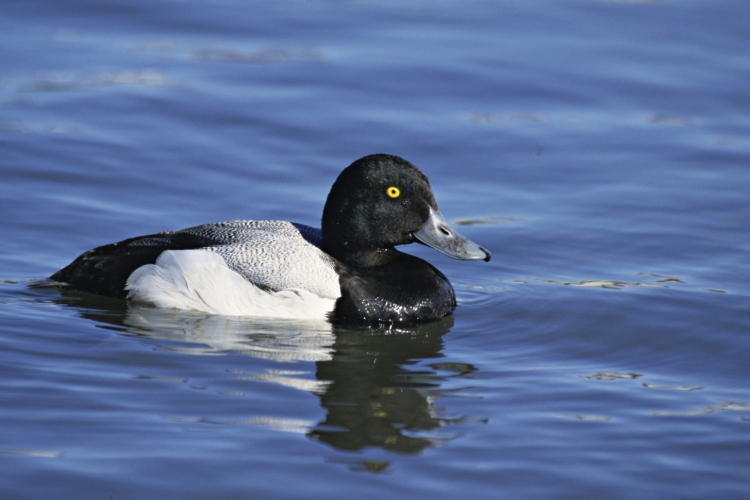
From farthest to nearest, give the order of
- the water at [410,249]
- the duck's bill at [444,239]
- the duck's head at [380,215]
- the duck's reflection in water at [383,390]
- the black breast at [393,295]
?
the duck's bill at [444,239]
the duck's head at [380,215]
the black breast at [393,295]
the duck's reflection in water at [383,390]
the water at [410,249]

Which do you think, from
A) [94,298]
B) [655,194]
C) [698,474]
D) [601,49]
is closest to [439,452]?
[698,474]

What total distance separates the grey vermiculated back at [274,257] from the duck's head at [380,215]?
24 centimetres

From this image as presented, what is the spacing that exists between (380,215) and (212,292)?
4.50 ft

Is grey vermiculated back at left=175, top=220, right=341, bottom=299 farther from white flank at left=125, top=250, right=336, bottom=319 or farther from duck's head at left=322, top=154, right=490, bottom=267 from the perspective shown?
duck's head at left=322, top=154, right=490, bottom=267

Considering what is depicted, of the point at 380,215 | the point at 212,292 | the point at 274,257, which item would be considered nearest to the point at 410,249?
the point at 380,215

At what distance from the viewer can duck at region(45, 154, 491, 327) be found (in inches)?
312

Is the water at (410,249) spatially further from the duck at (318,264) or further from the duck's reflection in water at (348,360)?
the duck at (318,264)

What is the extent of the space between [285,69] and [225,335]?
6.82 metres

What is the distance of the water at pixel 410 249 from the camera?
5.90 m

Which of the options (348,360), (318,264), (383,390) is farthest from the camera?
(318,264)

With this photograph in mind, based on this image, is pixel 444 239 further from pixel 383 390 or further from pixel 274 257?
pixel 383 390

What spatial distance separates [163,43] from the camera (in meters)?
14.4

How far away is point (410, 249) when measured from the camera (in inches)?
396

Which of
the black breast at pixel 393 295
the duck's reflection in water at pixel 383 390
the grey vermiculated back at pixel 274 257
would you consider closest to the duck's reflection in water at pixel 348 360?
the duck's reflection in water at pixel 383 390
